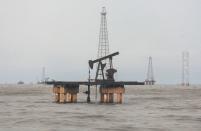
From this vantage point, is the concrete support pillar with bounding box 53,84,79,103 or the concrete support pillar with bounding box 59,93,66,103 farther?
the concrete support pillar with bounding box 59,93,66,103

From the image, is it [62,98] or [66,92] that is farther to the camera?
[62,98]

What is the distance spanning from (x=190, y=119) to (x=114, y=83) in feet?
81.4

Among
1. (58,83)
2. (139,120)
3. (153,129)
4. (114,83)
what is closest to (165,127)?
(153,129)

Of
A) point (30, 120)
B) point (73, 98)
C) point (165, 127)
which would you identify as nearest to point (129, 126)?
point (165, 127)

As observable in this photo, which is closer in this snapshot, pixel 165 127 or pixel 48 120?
pixel 165 127

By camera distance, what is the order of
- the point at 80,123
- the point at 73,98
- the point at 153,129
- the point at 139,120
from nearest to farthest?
1. the point at 153,129
2. the point at 80,123
3. the point at 139,120
4. the point at 73,98

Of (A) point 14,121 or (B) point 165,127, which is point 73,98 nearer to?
(A) point 14,121

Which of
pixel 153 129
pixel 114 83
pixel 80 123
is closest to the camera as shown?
pixel 153 129

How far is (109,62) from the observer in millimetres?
83812

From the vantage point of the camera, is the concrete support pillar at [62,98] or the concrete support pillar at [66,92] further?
the concrete support pillar at [62,98]

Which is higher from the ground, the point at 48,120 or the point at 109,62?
the point at 109,62

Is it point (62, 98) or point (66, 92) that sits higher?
point (66, 92)

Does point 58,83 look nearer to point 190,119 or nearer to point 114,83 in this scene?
→ point 114,83

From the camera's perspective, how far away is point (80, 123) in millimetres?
50312
